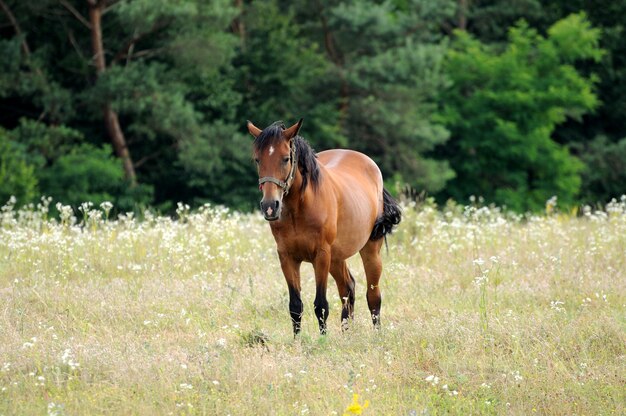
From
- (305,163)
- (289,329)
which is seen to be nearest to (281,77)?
(289,329)

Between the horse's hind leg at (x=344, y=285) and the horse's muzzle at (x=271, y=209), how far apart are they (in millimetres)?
1509

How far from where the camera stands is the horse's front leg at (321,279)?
7723 mm

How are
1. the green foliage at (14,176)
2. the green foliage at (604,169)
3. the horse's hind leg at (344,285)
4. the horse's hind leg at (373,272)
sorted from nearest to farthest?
→ the horse's hind leg at (344,285) < the horse's hind leg at (373,272) < the green foliage at (14,176) < the green foliage at (604,169)

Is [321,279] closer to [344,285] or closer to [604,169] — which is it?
[344,285]

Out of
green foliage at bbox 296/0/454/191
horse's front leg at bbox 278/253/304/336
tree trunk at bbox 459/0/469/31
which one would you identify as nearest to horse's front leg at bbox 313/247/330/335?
horse's front leg at bbox 278/253/304/336

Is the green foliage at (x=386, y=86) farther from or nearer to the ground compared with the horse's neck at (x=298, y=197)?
nearer to the ground

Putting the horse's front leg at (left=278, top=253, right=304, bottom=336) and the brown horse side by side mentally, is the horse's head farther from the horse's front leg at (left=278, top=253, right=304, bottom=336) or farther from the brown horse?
the horse's front leg at (left=278, top=253, right=304, bottom=336)

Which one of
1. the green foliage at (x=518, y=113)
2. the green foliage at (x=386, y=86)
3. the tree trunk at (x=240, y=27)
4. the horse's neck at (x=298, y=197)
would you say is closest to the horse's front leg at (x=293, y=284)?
the horse's neck at (x=298, y=197)

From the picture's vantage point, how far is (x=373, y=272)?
8977 millimetres

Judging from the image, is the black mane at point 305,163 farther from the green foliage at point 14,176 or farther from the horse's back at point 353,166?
the green foliage at point 14,176

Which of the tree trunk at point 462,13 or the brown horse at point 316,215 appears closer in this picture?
the brown horse at point 316,215

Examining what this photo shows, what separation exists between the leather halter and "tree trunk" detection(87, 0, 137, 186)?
20.1 m

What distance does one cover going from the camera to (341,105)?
3316cm

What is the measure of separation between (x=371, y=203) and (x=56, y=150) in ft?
63.2
